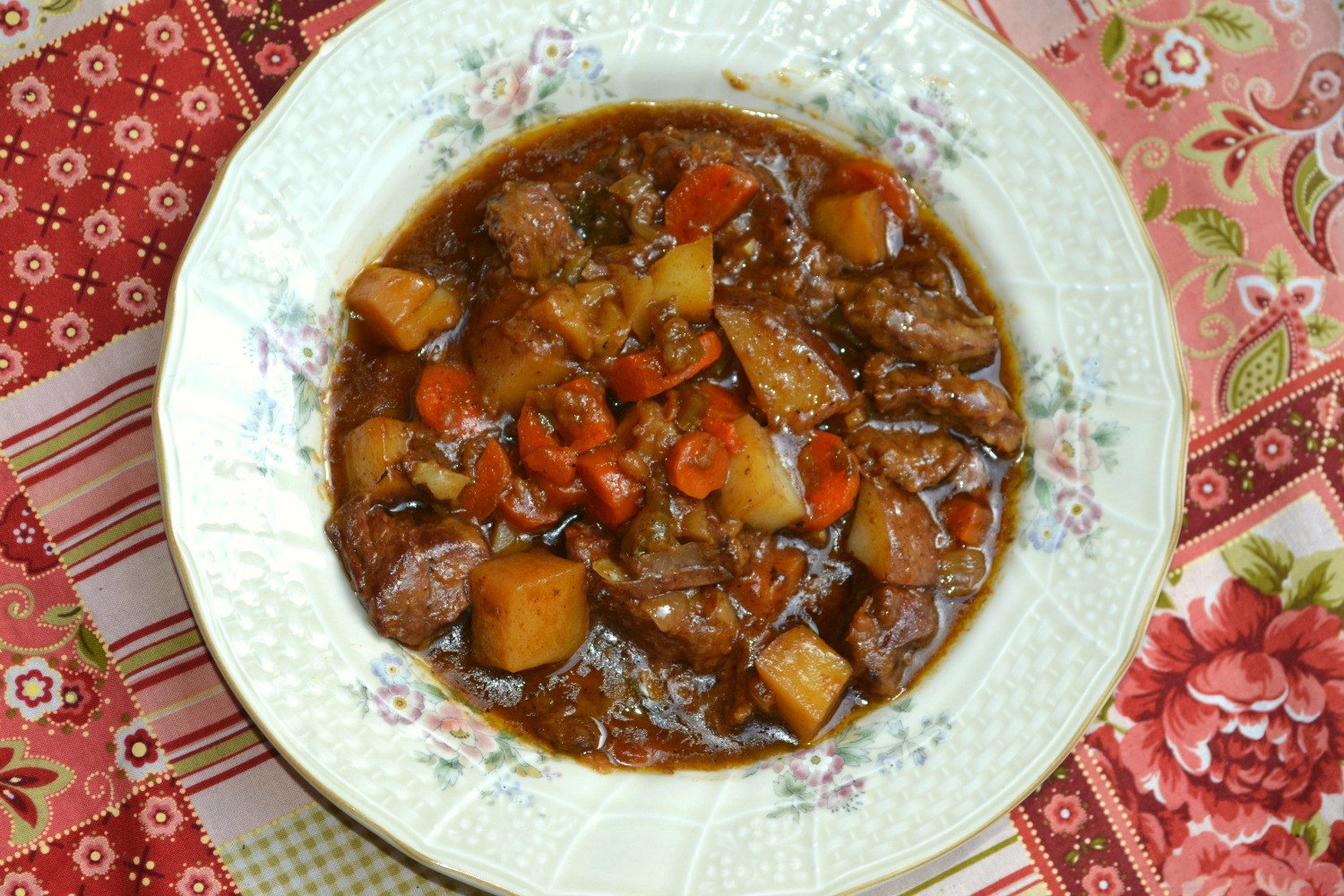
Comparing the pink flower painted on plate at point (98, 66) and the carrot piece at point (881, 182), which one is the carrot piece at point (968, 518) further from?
the pink flower painted on plate at point (98, 66)

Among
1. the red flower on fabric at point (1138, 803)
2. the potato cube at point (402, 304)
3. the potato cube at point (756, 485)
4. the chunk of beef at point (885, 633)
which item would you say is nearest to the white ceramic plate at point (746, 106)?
the potato cube at point (402, 304)

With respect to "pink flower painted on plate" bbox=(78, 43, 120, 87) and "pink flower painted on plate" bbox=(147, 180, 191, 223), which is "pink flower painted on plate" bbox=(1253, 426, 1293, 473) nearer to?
"pink flower painted on plate" bbox=(147, 180, 191, 223)

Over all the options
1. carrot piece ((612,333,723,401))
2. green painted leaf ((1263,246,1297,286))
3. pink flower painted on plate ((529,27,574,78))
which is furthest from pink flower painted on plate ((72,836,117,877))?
green painted leaf ((1263,246,1297,286))

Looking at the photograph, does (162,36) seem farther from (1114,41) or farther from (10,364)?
(1114,41)

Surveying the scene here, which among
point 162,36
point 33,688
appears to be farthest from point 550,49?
point 33,688

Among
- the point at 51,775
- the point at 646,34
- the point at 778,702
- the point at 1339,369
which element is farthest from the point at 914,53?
the point at 51,775

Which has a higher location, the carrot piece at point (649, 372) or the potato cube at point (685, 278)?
the potato cube at point (685, 278)
